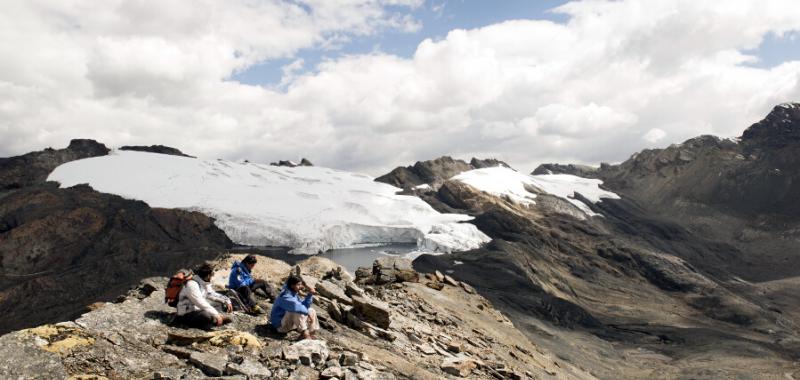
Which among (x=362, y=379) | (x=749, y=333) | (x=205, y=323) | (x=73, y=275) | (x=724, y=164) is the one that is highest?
(x=724, y=164)

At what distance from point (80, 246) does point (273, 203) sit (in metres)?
33.5

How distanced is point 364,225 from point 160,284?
86257 millimetres

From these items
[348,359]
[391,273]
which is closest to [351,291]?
[348,359]

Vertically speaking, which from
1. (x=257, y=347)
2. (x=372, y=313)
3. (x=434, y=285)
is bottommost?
(x=434, y=285)

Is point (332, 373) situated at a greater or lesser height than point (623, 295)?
greater

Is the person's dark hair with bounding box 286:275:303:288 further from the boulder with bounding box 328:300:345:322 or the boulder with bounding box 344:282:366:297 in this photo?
the boulder with bounding box 344:282:366:297

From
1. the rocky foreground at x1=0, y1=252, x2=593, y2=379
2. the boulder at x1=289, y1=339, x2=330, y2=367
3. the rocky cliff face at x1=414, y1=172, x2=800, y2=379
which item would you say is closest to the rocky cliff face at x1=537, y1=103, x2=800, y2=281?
the rocky cliff face at x1=414, y1=172, x2=800, y2=379

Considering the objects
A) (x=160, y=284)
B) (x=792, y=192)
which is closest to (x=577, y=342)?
(x=160, y=284)

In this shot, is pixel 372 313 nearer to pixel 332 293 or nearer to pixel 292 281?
pixel 332 293

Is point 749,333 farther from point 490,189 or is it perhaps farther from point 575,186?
point 575,186

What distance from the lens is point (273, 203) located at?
10456 cm

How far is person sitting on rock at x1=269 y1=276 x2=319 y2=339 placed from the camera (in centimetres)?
1124

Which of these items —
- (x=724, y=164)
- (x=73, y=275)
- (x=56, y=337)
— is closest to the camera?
(x=56, y=337)

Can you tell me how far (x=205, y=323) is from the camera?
35.8 feet
